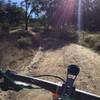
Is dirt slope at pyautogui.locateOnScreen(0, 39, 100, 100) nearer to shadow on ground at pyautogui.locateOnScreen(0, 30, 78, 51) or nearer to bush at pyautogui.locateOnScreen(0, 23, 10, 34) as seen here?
shadow on ground at pyautogui.locateOnScreen(0, 30, 78, 51)

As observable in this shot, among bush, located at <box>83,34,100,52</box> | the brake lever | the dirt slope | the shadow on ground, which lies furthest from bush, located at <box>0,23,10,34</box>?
the brake lever

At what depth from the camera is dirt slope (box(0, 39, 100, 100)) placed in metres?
19.8

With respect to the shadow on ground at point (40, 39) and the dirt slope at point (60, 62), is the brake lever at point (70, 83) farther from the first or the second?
the shadow on ground at point (40, 39)

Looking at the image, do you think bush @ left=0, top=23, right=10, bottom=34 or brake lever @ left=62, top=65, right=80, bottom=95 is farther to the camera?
bush @ left=0, top=23, right=10, bottom=34

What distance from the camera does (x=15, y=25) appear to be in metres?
41.9

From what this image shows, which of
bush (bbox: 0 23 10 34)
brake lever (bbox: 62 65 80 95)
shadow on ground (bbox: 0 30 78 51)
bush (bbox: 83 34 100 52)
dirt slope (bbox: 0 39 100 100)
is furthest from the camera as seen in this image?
bush (bbox: 0 23 10 34)

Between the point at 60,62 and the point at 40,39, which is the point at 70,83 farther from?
the point at 40,39

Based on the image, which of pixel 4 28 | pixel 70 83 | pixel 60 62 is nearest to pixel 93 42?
pixel 60 62

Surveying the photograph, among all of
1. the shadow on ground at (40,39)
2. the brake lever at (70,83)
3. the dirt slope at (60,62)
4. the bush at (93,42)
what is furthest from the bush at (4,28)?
the brake lever at (70,83)

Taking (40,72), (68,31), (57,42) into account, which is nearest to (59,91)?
(40,72)

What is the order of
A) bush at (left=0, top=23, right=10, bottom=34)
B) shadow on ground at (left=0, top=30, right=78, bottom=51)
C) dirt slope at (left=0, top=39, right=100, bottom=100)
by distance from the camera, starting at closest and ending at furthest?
dirt slope at (left=0, top=39, right=100, bottom=100), shadow on ground at (left=0, top=30, right=78, bottom=51), bush at (left=0, top=23, right=10, bottom=34)

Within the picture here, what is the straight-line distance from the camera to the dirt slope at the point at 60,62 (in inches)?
780

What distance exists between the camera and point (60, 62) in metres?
24.1

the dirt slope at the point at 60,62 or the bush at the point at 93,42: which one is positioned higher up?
the bush at the point at 93,42
